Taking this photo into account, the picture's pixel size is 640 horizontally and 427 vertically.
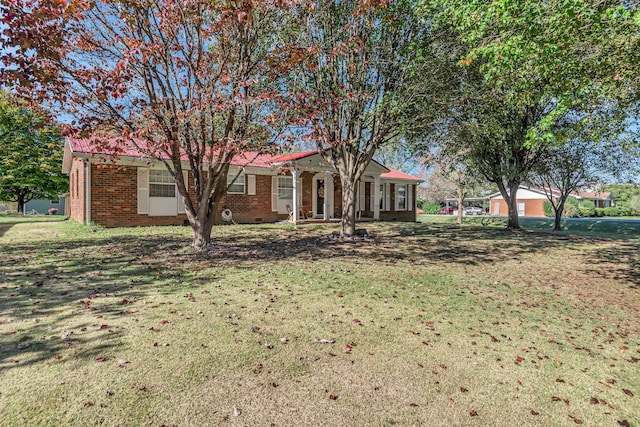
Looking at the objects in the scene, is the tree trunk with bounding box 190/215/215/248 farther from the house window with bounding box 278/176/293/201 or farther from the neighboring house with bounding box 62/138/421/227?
A: the house window with bounding box 278/176/293/201

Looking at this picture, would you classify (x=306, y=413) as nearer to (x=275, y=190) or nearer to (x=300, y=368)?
(x=300, y=368)

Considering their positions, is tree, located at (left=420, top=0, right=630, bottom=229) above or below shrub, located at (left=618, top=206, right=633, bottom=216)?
above

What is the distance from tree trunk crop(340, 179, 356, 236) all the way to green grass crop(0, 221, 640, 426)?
487cm

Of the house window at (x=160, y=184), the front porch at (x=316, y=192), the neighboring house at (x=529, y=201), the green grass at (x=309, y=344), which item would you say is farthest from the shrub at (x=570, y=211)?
the house window at (x=160, y=184)

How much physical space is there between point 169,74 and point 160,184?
8088mm

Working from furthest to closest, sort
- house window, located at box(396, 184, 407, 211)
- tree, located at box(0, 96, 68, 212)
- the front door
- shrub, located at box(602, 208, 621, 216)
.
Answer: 1. shrub, located at box(602, 208, 621, 216)
2. tree, located at box(0, 96, 68, 212)
3. house window, located at box(396, 184, 407, 211)
4. the front door

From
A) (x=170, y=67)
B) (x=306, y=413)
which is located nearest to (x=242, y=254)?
(x=170, y=67)

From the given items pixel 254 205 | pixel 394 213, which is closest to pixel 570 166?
pixel 394 213

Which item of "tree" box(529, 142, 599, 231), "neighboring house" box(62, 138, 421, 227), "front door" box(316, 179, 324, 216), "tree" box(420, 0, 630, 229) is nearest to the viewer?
"tree" box(420, 0, 630, 229)

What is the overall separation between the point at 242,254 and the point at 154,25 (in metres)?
5.37

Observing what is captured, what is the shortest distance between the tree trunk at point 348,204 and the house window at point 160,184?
26.1ft

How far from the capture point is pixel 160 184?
14.9 meters

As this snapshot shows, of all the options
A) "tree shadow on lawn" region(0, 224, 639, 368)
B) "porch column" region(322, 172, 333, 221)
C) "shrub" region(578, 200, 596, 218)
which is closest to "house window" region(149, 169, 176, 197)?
"tree shadow on lawn" region(0, 224, 639, 368)

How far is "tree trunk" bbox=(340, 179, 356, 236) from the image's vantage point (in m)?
11.7
